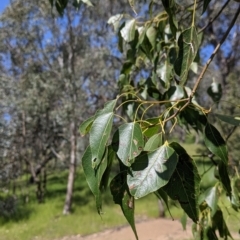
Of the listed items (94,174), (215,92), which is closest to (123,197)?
(94,174)

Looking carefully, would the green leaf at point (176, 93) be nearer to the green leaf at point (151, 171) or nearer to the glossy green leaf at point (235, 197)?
the glossy green leaf at point (235, 197)

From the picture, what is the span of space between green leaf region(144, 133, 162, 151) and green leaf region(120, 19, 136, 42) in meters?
0.74

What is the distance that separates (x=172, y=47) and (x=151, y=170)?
2.85 feet

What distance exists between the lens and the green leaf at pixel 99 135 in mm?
686

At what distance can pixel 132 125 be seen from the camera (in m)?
0.71

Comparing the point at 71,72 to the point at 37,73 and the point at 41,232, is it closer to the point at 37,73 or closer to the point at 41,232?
the point at 37,73

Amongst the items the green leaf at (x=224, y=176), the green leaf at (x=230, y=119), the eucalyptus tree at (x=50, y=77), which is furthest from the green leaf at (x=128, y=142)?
the eucalyptus tree at (x=50, y=77)

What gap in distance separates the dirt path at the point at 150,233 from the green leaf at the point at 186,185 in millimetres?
6697

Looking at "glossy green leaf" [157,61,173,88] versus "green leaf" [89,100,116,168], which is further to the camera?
"glossy green leaf" [157,61,173,88]

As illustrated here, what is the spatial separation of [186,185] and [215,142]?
196mm

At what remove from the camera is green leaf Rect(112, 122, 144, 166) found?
0.68 metres

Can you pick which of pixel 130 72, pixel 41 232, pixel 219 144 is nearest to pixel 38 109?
pixel 41 232

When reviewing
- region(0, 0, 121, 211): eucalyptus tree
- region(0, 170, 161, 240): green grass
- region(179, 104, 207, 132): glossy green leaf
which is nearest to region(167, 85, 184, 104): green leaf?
region(179, 104, 207, 132): glossy green leaf

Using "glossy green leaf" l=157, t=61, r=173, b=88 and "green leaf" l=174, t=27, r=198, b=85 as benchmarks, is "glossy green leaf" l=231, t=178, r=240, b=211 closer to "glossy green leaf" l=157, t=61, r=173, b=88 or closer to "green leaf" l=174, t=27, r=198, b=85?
"glossy green leaf" l=157, t=61, r=173, b=88
